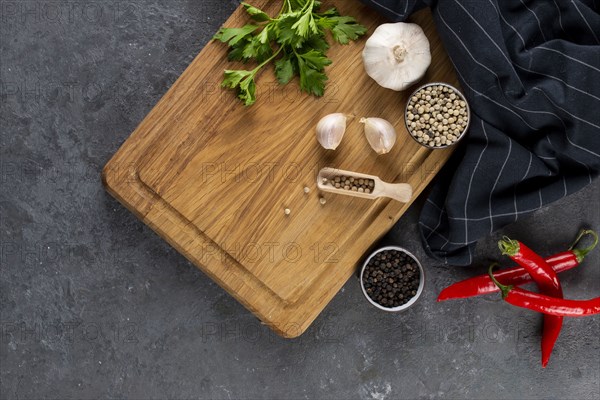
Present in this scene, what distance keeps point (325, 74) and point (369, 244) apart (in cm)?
53

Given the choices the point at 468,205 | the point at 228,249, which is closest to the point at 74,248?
the point at 228,249

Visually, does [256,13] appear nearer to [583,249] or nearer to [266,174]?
[266,174]

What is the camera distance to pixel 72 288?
2.18 metres

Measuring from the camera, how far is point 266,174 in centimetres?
192

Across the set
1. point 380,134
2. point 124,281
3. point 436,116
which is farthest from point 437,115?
point 124,281

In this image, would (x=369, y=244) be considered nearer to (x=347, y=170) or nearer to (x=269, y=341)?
(x=347, y=170)

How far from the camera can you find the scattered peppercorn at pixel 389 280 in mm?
2064

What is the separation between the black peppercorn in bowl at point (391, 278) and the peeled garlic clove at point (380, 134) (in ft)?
1.20

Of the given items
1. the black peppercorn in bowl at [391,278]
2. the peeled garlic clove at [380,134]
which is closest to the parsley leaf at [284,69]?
the peeled garlic clove at [380,134]

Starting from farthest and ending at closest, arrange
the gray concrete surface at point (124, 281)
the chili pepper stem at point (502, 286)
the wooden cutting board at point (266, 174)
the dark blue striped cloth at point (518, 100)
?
the gray concrete surface at point (124, 281) < the chili pepper stem at point (502, 286) < the wooden cutting board at point (266, 174) < the dark blue striped cloth at point (518, 100)

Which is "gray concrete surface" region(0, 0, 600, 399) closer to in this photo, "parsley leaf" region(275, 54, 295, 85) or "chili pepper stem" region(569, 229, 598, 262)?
"chili pepper stem" region(569, 229, 598, 262)

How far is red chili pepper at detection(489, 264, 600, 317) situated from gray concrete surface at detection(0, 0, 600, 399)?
0.14 m

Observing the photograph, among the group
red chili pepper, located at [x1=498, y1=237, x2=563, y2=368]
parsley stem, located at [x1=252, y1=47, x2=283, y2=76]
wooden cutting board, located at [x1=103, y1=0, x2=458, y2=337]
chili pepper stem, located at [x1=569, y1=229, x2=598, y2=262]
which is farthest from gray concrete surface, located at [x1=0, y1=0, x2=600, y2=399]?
parsley stem, located at [x1=252, y1=47, x2=283, y2=76]

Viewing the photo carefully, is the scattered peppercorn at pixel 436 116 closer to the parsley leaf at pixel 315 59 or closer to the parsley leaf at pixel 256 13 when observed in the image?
the parsley leaf at pixel 315 59
